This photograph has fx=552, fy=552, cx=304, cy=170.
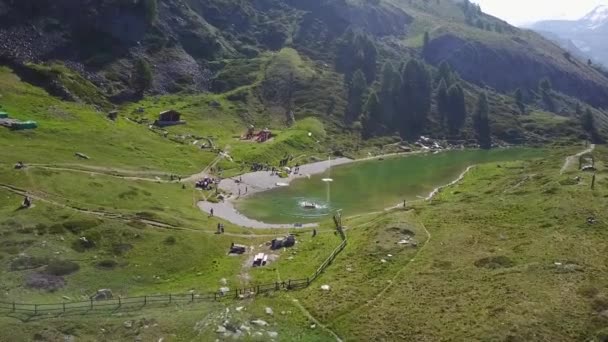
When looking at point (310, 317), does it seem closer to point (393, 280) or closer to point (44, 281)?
point (393, 280)

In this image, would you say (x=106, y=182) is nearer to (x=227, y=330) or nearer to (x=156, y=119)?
(x=227, y=330)

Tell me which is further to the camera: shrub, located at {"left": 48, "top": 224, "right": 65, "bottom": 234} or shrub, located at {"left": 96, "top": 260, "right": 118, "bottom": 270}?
shrub, located at {"left": 48, "top": 224, "right": 65, "bottom": 234}

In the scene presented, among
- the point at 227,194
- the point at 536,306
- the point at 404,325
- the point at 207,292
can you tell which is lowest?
the point at 227,194

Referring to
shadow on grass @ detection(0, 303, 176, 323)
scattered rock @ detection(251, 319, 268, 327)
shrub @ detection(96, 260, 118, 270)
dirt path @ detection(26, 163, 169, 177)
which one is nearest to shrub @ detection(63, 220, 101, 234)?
shrub @ detection(96, 260, 118, 270)

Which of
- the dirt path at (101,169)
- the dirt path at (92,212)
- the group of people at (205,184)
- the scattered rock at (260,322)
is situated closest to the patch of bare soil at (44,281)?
the dirt path at (92,212)

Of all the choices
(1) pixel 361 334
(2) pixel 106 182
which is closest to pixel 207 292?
(1) pixel 361 334

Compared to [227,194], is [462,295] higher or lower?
higher

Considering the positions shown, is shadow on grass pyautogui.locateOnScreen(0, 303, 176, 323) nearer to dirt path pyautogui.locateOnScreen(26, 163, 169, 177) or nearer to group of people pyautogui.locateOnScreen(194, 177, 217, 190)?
dirt path pyautogui.locateOnScreen(26, 163, 169, 177)

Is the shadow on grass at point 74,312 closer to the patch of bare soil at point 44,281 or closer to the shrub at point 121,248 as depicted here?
the patch of bare soil at point 44,281
